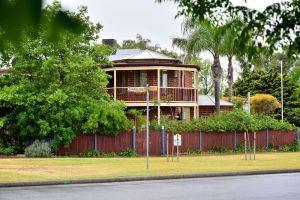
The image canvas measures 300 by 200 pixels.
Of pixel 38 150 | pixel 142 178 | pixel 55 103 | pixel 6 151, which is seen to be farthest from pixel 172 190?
pixel 6 151

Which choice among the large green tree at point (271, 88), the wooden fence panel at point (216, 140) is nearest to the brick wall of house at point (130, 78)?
the wooden fence panel at point (216, 140)

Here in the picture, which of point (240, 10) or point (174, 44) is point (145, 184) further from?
point (174, 44)

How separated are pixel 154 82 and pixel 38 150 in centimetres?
1447

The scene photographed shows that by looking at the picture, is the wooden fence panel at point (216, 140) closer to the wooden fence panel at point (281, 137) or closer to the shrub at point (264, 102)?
the wooden fence panel at point (281, 137)

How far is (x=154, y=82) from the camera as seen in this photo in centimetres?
4281

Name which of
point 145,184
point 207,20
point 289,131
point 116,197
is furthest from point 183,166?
point 207,20

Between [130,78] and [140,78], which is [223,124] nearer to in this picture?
[140,78]

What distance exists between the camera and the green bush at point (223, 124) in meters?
34.2

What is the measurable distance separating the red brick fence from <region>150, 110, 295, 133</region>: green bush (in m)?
→ 0.30

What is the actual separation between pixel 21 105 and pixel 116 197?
57.7ft

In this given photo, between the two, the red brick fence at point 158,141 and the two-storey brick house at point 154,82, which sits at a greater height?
the two-storey brick house at point 154,82

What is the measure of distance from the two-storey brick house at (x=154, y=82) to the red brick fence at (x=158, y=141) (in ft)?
17.9

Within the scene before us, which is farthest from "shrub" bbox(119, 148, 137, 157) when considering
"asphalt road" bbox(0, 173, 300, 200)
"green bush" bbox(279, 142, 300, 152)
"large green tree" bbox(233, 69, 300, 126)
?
"large green tree" bbox(233, 69, 300, 126)

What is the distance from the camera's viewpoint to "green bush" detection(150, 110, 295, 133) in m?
34.2
